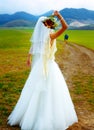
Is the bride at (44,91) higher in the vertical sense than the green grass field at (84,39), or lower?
higher

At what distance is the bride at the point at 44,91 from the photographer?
827 centimetres

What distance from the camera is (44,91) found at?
8359 millimetres

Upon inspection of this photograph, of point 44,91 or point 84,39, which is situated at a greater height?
point 44,91

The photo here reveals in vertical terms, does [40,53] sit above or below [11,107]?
above

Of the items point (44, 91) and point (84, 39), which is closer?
point (44, 91)

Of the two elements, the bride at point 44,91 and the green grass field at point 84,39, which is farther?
the green grass field at point 84,39

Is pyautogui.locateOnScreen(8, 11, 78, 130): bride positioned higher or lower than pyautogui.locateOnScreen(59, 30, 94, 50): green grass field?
higher

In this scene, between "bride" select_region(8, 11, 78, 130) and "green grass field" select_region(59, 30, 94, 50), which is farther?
"green grass field" select_region(59, 30, 94, 50)

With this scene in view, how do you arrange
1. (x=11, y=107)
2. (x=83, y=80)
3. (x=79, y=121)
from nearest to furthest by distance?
1. (x=79, y=121)
2. (x=11, y=107)
3. (x=83, y=80)

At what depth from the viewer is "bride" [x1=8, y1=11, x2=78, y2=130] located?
27.1ft

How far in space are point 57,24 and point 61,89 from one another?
1.58 meters

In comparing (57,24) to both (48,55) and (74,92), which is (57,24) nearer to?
(48,55)

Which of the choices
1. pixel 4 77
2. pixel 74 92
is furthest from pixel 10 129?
pixel 4 77

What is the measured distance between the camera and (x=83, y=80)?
1714cm
